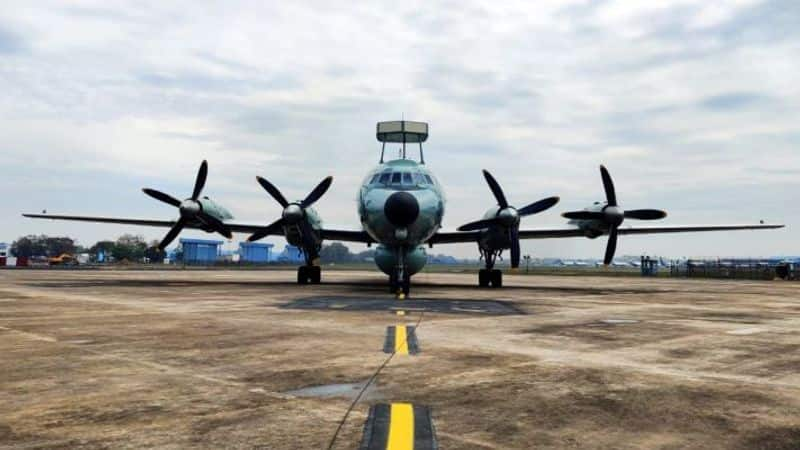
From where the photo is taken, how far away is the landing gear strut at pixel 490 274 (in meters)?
30.5

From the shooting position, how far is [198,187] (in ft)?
97.1

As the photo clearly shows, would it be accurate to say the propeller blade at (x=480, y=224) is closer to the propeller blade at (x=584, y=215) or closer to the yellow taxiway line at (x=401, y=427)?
the propeller blade at (x=584, y=215)

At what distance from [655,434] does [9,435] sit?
194 inches

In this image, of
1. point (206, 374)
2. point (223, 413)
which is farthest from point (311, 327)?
point (223, 413)

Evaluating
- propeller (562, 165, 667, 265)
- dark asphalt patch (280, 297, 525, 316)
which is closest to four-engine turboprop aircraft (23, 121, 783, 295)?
propeller (562, 165, 667, 265)

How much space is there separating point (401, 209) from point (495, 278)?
10.9 metres

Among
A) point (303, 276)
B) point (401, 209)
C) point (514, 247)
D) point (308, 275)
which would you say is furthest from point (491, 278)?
point (401, 209)

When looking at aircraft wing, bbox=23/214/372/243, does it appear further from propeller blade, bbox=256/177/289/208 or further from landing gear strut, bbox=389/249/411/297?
landing gear strut, bbox=389/249/411/297

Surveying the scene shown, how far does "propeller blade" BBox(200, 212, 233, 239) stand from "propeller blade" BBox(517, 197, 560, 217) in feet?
49.8

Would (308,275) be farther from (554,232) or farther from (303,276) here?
(554,232)

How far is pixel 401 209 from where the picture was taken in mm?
21641

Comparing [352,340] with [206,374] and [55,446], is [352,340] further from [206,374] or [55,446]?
[55,446]

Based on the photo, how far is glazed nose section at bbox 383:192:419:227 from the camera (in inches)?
853

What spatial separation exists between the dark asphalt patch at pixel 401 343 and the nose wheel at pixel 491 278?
19.7 meters
